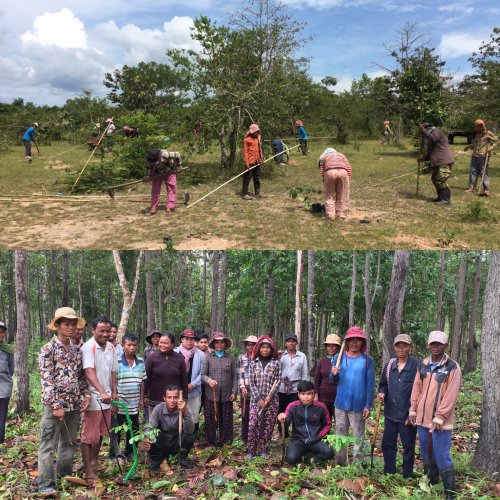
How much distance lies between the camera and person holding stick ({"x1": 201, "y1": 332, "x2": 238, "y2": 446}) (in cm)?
550

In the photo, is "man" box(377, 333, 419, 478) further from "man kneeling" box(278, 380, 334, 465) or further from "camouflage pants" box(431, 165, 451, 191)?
"camouflage pants" box(431, 165, 451, 191)

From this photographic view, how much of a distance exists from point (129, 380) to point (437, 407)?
299 cm

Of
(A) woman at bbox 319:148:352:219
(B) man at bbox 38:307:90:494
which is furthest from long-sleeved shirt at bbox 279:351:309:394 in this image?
(A) woman at bbox 319:148:352:219

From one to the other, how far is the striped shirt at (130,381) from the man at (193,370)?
2.06 ft

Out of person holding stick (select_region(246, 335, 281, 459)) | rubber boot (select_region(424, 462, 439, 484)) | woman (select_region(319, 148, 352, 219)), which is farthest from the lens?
woman (select_region(319, 148, 352, 219))

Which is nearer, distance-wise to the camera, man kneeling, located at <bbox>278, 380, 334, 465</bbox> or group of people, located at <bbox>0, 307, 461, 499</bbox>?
group of people, located at <bbox>0, 307, 461, 499</bbox>

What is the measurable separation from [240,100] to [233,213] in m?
4.80

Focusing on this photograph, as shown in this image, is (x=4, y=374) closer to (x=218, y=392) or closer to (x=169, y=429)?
(x=169, y=429)

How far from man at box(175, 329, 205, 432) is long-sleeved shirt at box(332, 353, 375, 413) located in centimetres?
182

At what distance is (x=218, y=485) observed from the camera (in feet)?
13.6

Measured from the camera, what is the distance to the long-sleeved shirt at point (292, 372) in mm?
5754

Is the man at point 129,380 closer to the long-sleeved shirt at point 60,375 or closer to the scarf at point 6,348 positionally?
the long-sleeved shirt at point 60,375

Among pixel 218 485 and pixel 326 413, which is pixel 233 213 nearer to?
pixel 326 413

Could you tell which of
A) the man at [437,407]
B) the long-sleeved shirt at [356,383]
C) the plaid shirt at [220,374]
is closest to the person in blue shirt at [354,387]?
the long-sleeved shirt at [356,383]
